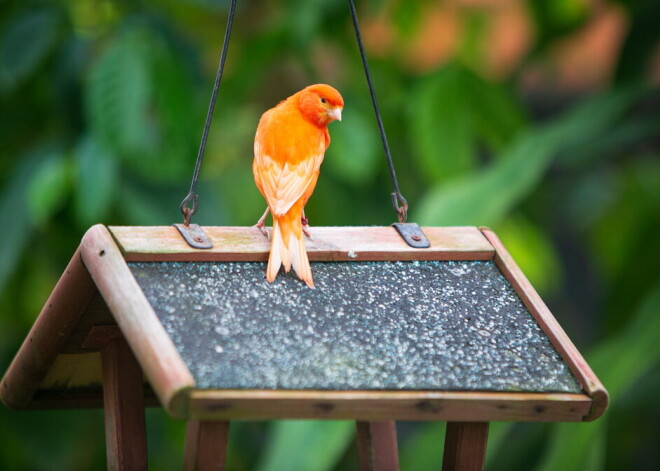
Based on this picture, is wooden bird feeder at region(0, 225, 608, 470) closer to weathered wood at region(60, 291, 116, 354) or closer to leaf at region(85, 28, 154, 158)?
weathered wood at region(60, 291, 116, 354)

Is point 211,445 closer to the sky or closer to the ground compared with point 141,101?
closer to the sky

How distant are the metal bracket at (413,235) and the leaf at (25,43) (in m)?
1.58

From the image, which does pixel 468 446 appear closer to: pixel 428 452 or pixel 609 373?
pixel 609 373

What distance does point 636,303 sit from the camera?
140 inches

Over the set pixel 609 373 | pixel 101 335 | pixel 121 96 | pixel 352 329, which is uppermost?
pixel 352 329

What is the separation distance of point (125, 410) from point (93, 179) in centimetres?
117

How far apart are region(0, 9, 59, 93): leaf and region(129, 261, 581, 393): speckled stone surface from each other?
1625 millimetres

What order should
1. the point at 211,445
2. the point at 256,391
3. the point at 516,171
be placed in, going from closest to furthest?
the point at 256,391, the point at 211,445, the point at 516,171

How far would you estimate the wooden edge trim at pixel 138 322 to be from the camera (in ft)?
4.42

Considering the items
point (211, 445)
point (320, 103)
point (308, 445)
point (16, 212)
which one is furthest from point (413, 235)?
point (16, 212)

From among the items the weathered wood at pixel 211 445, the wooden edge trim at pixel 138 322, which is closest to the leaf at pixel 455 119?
the wooden edge trim at pixel 138 322

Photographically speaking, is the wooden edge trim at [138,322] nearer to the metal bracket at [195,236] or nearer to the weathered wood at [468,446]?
the metal bracket at [195,236]

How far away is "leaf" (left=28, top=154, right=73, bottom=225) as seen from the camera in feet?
9.41

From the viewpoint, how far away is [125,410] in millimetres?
1804
